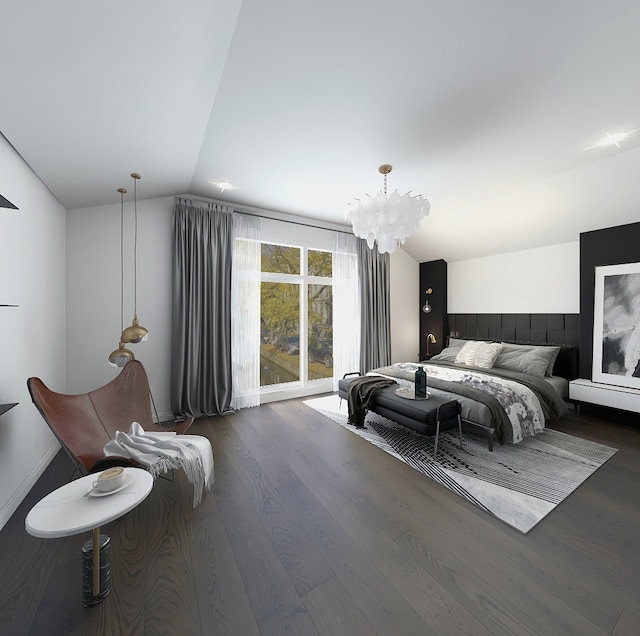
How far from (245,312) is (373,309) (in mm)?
2260

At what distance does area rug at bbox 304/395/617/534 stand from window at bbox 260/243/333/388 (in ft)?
5.02

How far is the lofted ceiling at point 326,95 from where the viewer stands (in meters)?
1.46

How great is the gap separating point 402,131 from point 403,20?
3.16 ft

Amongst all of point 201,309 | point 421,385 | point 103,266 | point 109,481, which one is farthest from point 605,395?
point 103,266

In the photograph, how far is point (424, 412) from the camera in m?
2.72

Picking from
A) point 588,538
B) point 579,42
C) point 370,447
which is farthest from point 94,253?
point 588,538

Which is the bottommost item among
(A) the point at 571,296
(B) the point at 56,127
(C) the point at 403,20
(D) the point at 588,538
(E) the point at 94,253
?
(D) the point at 588,538

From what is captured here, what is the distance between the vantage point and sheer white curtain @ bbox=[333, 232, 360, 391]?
16.3 ft

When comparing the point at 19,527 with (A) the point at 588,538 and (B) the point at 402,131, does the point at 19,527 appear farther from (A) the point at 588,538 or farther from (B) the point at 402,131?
(B) the point at 402,131

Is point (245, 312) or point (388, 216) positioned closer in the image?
point (388, 216)

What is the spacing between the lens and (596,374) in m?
3.73

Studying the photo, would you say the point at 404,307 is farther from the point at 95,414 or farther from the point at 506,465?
the point at 95,414

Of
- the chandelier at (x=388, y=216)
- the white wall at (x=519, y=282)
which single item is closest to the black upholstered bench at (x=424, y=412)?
the chandelier at (x=388, y=216)

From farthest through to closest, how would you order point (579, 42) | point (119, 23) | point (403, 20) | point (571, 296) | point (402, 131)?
point (571, 296)
point (402, 131)
point (579, 42)
point (403, 20)
point (119, 23)
